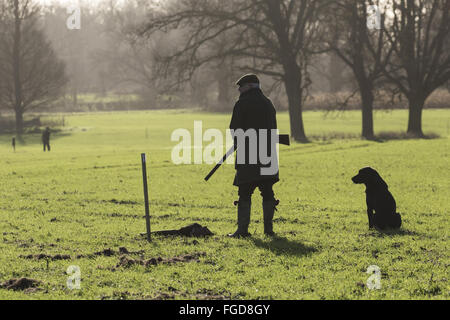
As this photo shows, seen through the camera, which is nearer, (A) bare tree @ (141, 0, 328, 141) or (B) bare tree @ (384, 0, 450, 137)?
(A) bare tree @ (141, 0, 328, 141)

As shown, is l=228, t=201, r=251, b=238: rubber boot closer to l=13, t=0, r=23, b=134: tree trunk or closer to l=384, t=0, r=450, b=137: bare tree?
l=384, t=0, r=450, b=137: bare tree

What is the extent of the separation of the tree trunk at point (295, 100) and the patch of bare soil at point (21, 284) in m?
30.5

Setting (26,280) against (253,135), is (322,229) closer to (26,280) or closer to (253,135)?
(253,135)

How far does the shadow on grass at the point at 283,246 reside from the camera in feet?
28.6

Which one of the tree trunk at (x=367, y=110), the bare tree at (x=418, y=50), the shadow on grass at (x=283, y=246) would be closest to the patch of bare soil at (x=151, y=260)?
the shadow on grass at (x=283, y=246)

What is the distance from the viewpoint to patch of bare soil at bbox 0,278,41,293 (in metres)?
7.01

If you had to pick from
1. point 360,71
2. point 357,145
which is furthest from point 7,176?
point 360,71

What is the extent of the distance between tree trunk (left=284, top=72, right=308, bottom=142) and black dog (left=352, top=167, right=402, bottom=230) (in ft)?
88.4

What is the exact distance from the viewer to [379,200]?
9.89m

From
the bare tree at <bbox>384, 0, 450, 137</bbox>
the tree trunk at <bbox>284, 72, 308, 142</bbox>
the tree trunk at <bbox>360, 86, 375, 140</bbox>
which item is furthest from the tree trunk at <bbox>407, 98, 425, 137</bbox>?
the tree trunk at <bbox>284, 72, 308, 142</bbox>

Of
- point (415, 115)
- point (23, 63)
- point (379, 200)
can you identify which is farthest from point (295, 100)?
point (23, 63)

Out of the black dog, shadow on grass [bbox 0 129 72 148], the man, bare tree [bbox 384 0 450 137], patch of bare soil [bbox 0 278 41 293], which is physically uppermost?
bare tree [bbox 384 0 450 137]
